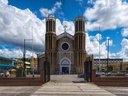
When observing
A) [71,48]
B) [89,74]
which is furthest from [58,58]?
[89,74]

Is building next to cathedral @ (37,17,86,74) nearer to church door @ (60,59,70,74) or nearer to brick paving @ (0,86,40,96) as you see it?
church door @ (60,59,70,74)

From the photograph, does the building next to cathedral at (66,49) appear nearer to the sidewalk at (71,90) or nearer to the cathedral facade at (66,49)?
the cathedral facade at (66,49)

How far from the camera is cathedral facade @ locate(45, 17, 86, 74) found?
85375mm

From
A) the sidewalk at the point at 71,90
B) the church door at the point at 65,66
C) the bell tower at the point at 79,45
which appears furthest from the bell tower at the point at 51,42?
the sidewalk at the point at 71,90

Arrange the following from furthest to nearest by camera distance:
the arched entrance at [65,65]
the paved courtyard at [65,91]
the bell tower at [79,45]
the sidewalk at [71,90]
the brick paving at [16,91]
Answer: the arched entrance at [65,65] → the bell tower at [79,45] → the brick paving at [16,91] → the paved courtyard at [65,91] → the sidewalk at [71,90]

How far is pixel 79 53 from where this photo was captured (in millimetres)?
85250

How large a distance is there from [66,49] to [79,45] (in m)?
5.27

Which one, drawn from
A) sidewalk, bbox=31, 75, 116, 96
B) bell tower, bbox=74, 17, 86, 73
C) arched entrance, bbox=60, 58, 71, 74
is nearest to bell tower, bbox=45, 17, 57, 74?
arched entrance, bbox=60, 58, 71, 74

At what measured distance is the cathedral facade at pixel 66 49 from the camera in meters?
85.4

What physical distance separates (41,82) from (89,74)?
604 cm

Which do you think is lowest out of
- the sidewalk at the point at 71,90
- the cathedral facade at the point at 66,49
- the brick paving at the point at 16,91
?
the brick paving at the point at 16,91

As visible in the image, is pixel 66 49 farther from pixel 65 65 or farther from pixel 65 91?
pixel 65 91

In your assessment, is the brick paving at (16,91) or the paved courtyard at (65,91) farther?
the brick paving at (16,91)

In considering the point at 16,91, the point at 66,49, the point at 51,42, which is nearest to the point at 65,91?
the point at 16,91
